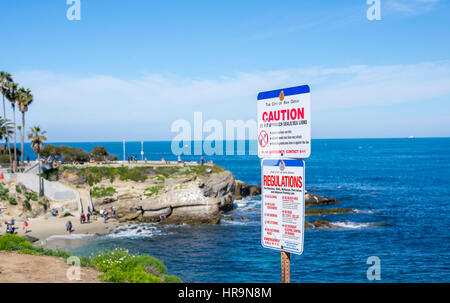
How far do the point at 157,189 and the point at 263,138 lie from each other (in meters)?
43.1

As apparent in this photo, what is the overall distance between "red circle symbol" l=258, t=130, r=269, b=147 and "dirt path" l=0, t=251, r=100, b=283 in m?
8.37

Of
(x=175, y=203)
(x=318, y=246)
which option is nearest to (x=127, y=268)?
(x=318, y=246)

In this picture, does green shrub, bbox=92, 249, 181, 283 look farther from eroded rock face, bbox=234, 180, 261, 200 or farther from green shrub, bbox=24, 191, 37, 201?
eroded rock face, bbox=234, 180, 261, 200

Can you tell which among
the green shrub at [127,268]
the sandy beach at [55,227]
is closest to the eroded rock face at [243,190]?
the sandy beach at [55,227]

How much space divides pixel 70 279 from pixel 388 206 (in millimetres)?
50983

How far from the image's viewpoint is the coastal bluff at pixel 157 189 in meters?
44.7

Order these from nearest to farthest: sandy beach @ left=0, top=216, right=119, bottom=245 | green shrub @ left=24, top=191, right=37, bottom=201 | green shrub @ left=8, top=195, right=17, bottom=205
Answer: sandy beach @ left=0, top=216, right=119, bottom=245, green shrub @ left=8, top=195, right=17, bottom=205, green shrub @ left=24, top=191, right=37, bottom=201

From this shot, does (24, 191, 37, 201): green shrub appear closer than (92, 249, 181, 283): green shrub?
No

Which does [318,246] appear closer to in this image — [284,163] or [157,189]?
[157,189]

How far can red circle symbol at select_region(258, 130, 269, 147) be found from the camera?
16.8 feet

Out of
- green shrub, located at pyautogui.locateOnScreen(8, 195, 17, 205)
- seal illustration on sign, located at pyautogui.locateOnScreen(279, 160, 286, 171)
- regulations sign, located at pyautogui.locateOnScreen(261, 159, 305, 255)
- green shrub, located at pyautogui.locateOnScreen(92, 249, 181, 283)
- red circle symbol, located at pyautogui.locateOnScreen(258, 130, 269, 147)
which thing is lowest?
green shrub, located at pyautogui.locateOnScreen(8, 195, 17, 205)

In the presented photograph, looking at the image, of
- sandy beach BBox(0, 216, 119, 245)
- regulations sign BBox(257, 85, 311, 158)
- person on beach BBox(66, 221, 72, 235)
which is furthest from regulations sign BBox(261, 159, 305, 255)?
person on beach BBox(66, 221, 72, 235)
